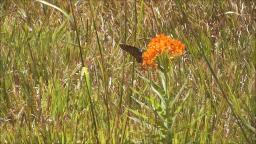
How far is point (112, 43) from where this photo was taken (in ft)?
9.34

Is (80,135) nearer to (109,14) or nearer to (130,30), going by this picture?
(130,30)

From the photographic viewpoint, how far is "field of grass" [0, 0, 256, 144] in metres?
1.83

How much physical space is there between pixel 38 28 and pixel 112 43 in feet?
1.26

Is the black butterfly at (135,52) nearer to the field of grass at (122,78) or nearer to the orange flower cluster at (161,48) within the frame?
the field of grass at (122,78)

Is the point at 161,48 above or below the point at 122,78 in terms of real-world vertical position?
above

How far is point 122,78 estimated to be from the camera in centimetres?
215

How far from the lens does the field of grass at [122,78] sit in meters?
1.83

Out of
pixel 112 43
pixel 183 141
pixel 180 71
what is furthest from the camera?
pixel 112 43

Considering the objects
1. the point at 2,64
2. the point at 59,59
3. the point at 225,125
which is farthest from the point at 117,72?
the point at 225,125

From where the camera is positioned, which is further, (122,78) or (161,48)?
(122,78)

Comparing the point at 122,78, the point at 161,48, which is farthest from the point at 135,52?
the point at 161,48

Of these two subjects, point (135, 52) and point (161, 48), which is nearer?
point (161, 48)

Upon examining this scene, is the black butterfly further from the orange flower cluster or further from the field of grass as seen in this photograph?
the orange flower cluster

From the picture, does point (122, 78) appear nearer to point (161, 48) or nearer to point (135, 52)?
point (135, 52)
